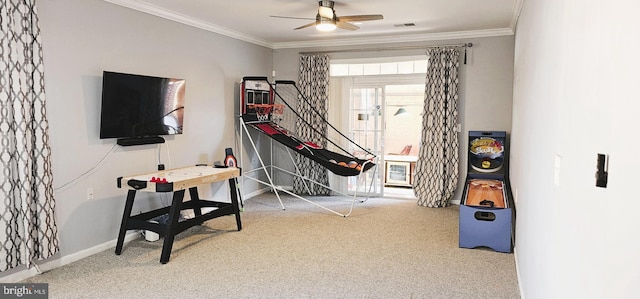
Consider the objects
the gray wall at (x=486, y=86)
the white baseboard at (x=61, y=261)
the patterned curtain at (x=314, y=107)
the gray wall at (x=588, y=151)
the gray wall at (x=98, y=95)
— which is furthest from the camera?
the patterned curtain at (x=314, y=107)

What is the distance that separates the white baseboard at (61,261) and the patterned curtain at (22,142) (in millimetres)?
100

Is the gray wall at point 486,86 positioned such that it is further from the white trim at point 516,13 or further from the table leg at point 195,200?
the table leg at point 195,200

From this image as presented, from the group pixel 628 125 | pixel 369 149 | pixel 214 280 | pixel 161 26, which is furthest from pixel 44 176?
pixel 369 149

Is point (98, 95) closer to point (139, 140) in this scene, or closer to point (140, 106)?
point (140, 106)

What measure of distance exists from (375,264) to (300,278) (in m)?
0.71

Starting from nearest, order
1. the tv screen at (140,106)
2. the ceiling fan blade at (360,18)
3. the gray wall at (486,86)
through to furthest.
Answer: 1. the tv screen at (140,106)
2. the ceiling fan blade at (360,18)
3. the gray wall at (486,86)

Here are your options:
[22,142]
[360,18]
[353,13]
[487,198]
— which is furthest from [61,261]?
[487,198]

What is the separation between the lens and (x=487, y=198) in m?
4.73

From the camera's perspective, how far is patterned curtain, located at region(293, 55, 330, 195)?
6.76m

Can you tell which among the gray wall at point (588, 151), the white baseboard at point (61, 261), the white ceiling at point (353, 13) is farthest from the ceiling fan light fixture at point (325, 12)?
the white baseboard at point (61, 261)

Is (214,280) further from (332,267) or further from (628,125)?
(628,125)

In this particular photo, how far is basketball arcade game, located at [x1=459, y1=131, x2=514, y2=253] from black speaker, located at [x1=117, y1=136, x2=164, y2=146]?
321 centimetres

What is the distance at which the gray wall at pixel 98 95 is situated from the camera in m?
3.75

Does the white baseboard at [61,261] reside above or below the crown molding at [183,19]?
below
